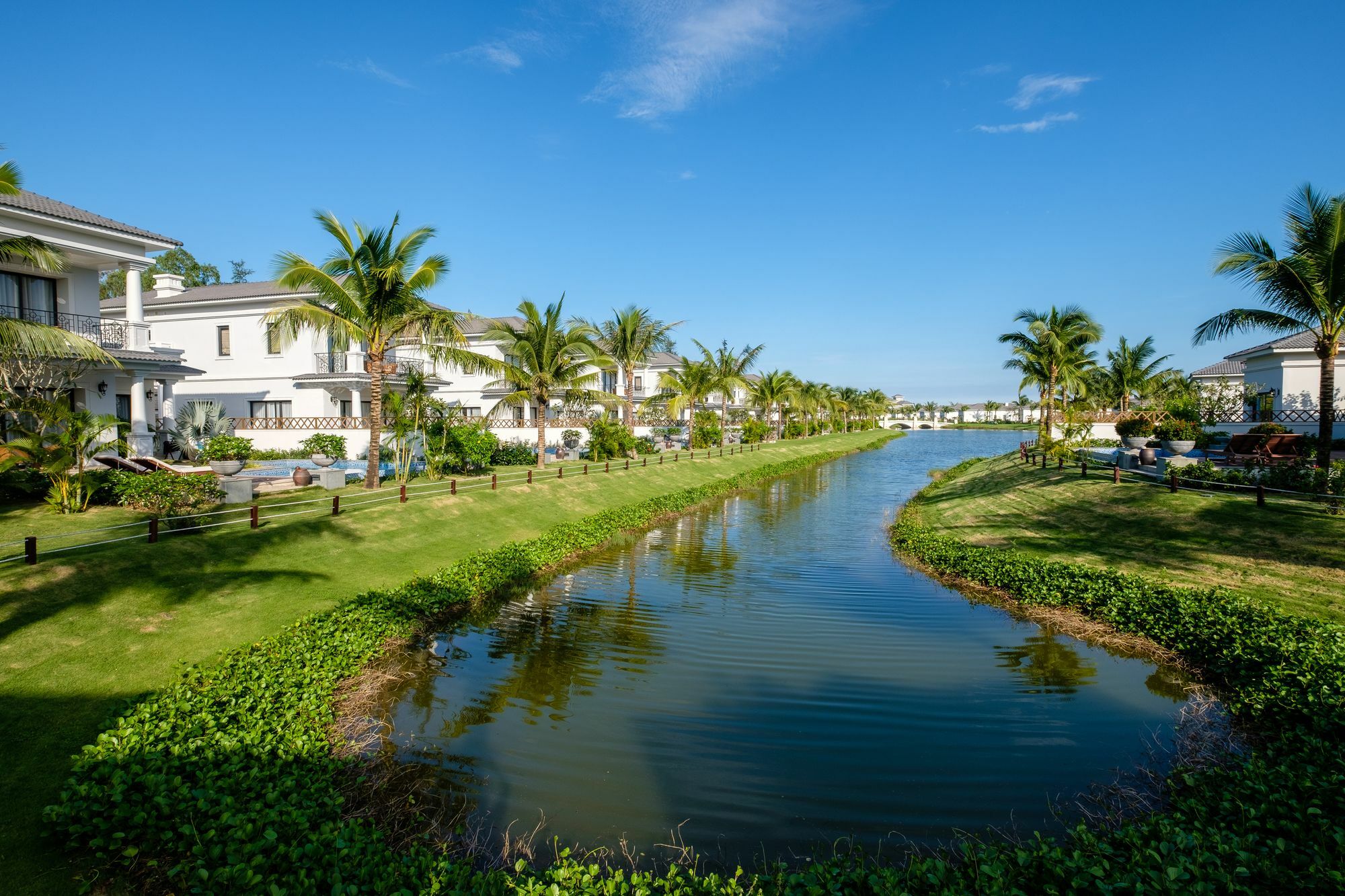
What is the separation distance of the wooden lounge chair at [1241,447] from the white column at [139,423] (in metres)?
38.4

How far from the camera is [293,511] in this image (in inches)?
683

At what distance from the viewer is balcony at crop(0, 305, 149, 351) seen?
882 inches

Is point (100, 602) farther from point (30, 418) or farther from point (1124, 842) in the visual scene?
point (30, 418)

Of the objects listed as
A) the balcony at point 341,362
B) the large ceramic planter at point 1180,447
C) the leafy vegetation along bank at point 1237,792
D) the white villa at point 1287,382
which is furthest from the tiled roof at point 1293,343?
the balcony at point 341,362

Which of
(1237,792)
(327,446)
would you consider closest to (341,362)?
(327,446)

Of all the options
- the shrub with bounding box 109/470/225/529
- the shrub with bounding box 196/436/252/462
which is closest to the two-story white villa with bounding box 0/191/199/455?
the shrub with bounding box 196/436/252/462

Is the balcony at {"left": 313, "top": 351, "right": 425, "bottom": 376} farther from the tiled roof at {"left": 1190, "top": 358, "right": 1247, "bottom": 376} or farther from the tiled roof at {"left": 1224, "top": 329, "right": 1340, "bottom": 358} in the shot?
the tiled roof at {"left": 1190, "top": 358, "right": 1247, "bottom": 376}

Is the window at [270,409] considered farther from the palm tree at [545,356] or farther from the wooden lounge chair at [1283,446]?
the wooden lounge chair at [1283,446]

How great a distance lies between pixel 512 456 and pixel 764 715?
29700 millimetres

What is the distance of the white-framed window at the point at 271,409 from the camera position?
119 ft

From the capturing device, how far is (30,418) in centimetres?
2164

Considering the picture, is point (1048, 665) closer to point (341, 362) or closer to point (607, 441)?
point (607, 441)

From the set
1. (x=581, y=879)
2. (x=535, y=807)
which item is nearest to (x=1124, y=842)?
(x=581, y=879)

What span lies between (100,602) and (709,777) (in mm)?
9657
